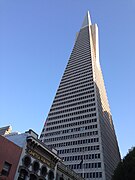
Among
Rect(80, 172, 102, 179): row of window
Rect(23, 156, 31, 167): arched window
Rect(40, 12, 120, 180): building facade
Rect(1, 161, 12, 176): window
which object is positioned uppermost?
Rect(40, 12, 120, 180): building facade

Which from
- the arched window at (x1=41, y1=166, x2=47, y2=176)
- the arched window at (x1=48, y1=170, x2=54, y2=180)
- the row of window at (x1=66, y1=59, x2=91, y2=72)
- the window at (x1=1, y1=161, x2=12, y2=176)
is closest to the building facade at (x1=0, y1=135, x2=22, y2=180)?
the window at (x1=1, y1=161, x2=12, y2=176)

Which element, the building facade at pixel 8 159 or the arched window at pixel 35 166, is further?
the arched window at pixel 35 166

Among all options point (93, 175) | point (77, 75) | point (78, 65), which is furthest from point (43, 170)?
point (78, 65)

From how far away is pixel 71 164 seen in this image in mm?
101062

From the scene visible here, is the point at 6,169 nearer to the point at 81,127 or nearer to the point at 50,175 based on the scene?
the point at 50,175

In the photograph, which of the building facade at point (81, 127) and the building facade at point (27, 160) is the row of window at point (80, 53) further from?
the building facade at point (27, 160)

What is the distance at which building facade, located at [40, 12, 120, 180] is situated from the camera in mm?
101000

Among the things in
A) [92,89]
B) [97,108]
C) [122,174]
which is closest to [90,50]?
[92,89]

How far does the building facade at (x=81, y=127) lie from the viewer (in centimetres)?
10100

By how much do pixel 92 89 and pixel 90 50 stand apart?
53117mm

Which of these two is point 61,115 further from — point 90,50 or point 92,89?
point 90,50

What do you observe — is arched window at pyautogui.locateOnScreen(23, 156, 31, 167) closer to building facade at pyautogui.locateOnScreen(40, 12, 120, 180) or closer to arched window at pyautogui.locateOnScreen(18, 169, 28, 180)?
arched window at pyautogui.locateOnScreen(18, 169, 28, 180)

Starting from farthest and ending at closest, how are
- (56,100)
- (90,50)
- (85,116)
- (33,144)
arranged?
(90,50)
(56,100)
(85,116)
(33,144)

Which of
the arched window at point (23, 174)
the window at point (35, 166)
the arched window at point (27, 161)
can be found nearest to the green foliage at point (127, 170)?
the window at point (35, 166)
